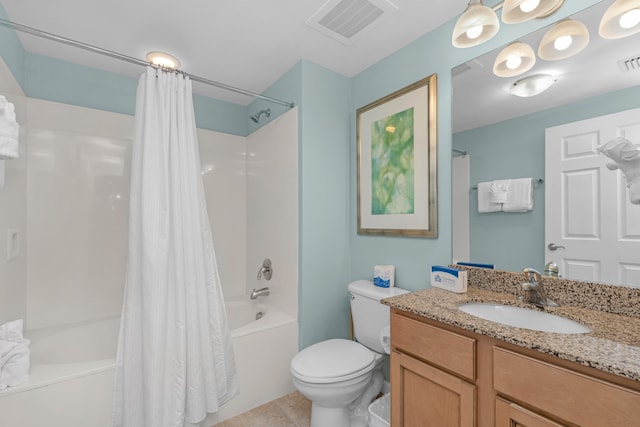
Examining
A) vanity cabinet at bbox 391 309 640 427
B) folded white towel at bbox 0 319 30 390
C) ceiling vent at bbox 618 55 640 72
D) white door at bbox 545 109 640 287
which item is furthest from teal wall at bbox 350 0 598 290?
folded white towel at bbox 0 319 30 390

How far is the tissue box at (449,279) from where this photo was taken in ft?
4.36

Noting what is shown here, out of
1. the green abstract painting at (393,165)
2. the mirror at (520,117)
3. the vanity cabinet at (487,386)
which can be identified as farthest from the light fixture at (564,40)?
the vanity cabinet at (487,386)

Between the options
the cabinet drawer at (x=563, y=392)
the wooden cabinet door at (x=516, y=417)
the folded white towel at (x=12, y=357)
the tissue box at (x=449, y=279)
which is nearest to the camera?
the cabinet drawer at (x=563, y=392)

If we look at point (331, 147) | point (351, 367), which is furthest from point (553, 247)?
point (331, 147)

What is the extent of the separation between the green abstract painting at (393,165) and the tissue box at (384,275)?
356 millimetres

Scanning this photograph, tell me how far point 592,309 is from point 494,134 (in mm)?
838

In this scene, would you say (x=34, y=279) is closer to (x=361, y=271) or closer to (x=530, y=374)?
(x=361, y=271)

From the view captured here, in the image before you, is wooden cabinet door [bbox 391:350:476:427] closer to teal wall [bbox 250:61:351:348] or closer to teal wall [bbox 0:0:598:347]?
teal wall [bbox 0:0:598:347]

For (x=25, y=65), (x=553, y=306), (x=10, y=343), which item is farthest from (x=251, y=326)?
(x=25, y=65)

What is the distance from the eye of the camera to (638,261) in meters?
0.98

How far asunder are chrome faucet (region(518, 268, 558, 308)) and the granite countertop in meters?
0.04

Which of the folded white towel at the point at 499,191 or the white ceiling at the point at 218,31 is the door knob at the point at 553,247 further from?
the white ceiling at the point at 218,31

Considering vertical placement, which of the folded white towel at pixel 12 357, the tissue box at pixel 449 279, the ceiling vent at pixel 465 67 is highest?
the ceiling vent at pixel 465 67

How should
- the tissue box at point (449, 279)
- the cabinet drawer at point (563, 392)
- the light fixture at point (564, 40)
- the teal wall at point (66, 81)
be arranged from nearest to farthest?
the cabinet drawer at point (563, 392) < the light fixture at point (564, 40) < the tissue box at point (449, 279) < the teal wall at point (66, 81)
